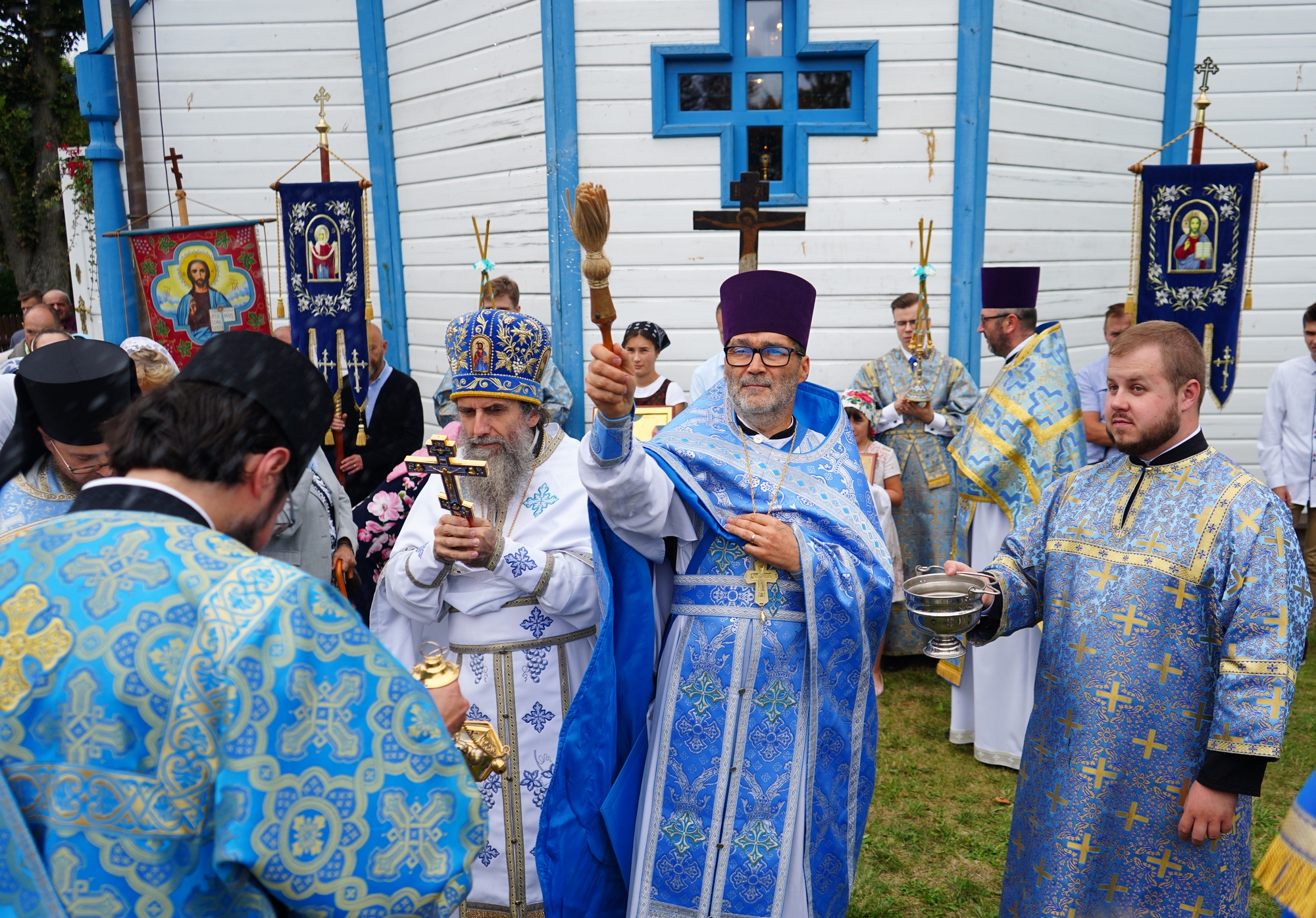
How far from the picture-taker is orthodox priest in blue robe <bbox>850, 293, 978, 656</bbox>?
270 inches

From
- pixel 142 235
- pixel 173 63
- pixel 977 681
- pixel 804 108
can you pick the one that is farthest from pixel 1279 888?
pixel 173 63

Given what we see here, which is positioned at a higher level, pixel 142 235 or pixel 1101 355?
pixel 142 235

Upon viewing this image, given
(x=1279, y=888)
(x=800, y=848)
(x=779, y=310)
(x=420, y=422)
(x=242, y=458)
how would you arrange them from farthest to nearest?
1. (x=420, y=422)
2. (x=779, y=310)
3. (x=800, y=848)
4. (x=1279, y=888)
5. (x=242, y=458)

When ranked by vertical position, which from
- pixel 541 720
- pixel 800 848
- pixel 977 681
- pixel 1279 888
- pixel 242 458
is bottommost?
pixel 977 681

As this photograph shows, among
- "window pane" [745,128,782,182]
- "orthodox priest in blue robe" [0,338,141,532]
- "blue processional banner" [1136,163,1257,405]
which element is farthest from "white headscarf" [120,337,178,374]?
"blue processional banner" [1136,163,1257,405]

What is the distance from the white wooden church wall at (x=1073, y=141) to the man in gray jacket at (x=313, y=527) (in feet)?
16.2

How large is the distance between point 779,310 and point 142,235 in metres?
5.76

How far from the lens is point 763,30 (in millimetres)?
7043

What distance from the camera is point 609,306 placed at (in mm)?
2422

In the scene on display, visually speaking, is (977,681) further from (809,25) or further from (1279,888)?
(809,25)

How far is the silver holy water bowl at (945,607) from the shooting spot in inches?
114

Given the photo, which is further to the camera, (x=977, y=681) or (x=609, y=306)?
(x=977, y=681)

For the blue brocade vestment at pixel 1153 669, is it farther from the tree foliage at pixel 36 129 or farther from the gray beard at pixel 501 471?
the tree foliage at pixel 36 129

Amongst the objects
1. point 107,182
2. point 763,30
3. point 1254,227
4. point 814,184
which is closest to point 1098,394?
point 1254,227
